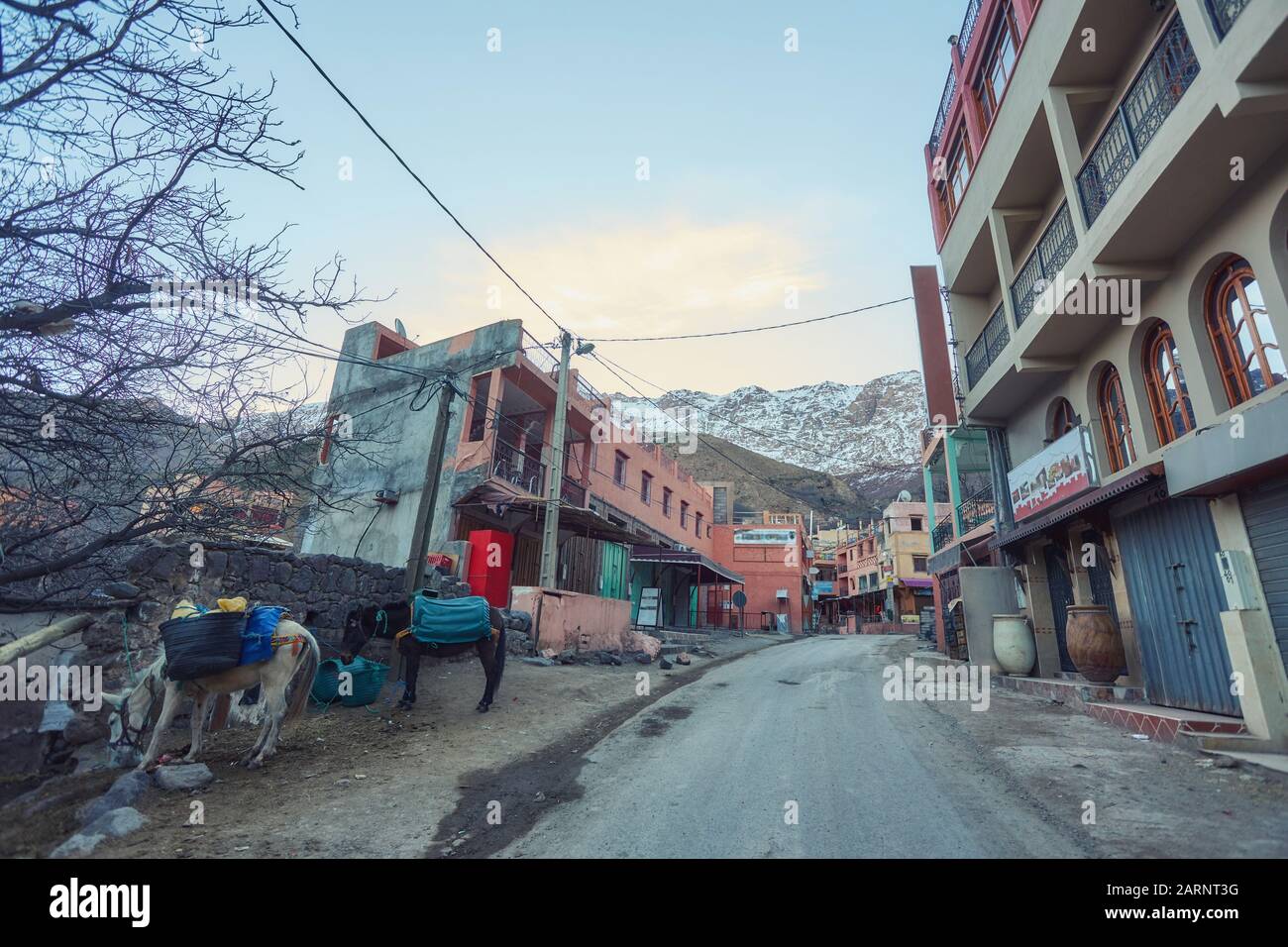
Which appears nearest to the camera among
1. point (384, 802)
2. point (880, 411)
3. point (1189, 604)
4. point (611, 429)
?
point (384, 802)

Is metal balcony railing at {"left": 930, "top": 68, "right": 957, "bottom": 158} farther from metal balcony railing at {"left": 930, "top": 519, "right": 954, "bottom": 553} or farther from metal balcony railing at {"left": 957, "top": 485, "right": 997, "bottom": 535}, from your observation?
metal balcony railing at {"left": 930, "top": 519, "right": 954, "bottom": 553}

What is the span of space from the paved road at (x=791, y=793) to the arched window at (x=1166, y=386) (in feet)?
17.0

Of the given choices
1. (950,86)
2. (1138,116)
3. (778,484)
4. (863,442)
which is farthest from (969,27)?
(863,442)

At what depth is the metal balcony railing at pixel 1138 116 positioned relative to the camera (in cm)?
683

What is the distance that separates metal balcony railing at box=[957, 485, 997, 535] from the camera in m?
16.2

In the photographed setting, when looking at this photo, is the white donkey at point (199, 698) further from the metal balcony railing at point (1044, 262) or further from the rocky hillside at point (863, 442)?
the rocky hillside at point (863, 442)

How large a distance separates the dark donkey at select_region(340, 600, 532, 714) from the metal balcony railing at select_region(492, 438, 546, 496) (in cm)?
935

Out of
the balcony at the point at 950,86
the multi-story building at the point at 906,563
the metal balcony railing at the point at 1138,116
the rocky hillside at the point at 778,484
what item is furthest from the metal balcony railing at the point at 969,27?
the rocky hillside at the point at 778,484

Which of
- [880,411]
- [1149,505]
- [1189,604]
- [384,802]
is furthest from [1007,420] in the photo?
[880,411]

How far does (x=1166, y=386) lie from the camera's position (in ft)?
27.7

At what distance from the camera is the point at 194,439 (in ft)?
20.9

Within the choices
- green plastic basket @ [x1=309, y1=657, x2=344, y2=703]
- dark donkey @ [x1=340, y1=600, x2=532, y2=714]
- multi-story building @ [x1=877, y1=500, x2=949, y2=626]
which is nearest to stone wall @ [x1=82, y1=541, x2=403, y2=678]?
dark donkey @ [x1=340, y1=600, x2=532, y2=714]
